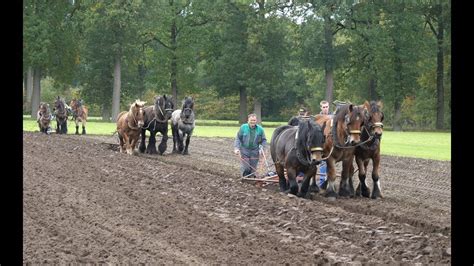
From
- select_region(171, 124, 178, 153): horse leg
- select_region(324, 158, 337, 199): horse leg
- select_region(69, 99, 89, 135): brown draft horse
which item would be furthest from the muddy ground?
select_region(69, 99, 89, 135): brown draft horse

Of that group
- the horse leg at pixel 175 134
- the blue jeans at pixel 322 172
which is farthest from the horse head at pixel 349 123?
the horse leg at pixel 175 134

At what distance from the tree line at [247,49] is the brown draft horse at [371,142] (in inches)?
1584

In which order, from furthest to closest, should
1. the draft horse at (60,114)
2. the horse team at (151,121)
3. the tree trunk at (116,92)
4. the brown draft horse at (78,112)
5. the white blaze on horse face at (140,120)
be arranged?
the tree trunk at (116,92)
the brown draft horse at (78,112)
the draft horse at (60,114)
the horse team at (151,121)
the white blaze on horse face at (140,120)

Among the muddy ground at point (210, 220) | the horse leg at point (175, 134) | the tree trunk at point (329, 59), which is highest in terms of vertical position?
the tree trunk at point (329, 59)

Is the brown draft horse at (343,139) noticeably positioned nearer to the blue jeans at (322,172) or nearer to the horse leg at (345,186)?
the horse leg at (345,186)

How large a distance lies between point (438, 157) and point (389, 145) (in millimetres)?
6956

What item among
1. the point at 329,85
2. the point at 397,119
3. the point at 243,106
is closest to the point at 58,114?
the point at 329,85

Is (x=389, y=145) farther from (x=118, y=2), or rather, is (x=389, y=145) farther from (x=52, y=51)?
(x=52, y=51)

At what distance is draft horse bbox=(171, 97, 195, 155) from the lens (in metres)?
23.5

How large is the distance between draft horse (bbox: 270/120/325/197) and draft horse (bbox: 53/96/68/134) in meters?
21.2

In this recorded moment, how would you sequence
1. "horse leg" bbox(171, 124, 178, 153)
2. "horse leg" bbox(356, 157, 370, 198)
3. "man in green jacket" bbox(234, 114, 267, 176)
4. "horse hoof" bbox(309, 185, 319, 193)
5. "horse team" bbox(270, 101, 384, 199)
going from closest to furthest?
"horse team" bbox(270, 101, 384, 199) → "horse leg" bbox(356, 157, 370, 198) → "horse hoof" bbox(309, 185, 319, 193) → "man in green jacket" bbox(234, 114, 267, 176) → "horse leg" bbox(171, 124, 178, 153)

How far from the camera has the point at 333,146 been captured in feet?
45.9

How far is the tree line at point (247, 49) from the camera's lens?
5622 cm

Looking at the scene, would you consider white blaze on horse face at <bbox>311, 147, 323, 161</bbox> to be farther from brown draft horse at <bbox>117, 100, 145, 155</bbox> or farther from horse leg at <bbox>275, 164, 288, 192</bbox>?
brown draft horse at <bbox>117, 100, 145, 155</bbox>
